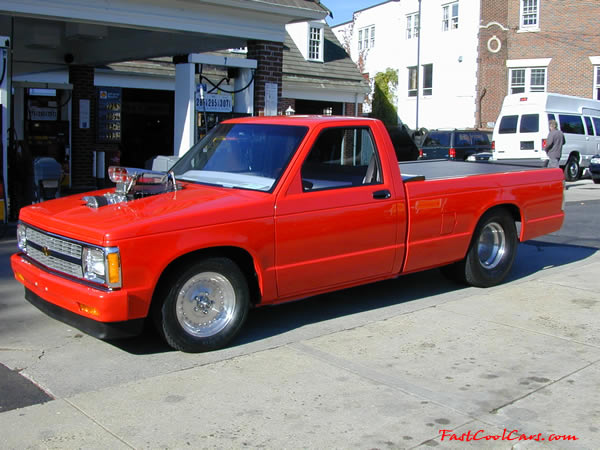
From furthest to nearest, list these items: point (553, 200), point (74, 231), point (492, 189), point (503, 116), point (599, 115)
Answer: point (599, 115), point (503, 116), point (553, 200), point (492, 189), point (74, 231)

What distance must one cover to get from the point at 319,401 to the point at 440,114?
3375 cm

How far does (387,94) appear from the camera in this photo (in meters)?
39.0

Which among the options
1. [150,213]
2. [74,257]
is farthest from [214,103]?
[74,257]

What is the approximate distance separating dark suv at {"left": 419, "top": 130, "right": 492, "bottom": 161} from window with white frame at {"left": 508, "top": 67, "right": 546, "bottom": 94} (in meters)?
10.2

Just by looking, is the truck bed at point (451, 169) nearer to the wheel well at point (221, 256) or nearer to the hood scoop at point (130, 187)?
the wheel well at point (221, 256)

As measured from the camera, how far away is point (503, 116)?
70.3ft

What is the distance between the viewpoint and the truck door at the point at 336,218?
17.4 feet

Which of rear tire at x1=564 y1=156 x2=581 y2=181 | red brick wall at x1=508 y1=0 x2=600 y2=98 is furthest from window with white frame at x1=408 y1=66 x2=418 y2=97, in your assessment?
rear tire at x1=564 y1=156 x2=581 y2=181

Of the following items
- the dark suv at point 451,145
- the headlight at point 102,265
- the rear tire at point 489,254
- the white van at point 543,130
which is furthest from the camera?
the dark suv at point 451,145

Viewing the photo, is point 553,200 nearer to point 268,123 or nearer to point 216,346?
point 268,123

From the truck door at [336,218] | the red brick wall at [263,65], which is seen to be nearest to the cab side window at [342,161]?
the truck door at [336,218]

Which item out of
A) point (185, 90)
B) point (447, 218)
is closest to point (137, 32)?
point (185, 90)

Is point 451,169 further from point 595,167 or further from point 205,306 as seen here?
point 595,167

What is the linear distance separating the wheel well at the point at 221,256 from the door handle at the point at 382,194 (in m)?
1.29
